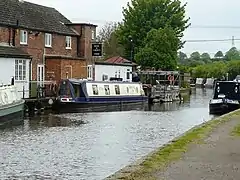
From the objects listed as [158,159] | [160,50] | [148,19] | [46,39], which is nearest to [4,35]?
[46,39]

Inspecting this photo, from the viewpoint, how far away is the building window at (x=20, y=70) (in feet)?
141

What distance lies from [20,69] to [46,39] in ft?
26.7

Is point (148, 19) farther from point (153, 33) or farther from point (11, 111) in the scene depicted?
point (11, 111)

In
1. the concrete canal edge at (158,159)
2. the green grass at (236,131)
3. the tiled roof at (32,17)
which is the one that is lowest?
the green grass at (236,131)

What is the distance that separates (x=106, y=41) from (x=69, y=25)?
3547 cm

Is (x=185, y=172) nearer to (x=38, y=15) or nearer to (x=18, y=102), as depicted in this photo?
(x=18, y=102)

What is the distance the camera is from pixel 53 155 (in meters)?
20.1

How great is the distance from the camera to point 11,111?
33.8 meters

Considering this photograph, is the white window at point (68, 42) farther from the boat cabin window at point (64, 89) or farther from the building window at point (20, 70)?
the building window at point (20, 70)

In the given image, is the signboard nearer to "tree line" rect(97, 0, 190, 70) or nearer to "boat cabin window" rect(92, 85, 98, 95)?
"boat cabin window" rect(92, 85, 98, 95)

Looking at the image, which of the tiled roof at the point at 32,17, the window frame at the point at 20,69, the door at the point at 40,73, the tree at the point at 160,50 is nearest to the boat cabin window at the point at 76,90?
the door at the point at 40,73

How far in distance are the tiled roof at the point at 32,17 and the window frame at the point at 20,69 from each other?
11.0ft

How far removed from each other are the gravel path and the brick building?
29.6 meters

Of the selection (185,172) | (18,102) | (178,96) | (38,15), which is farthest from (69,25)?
(185,172)
